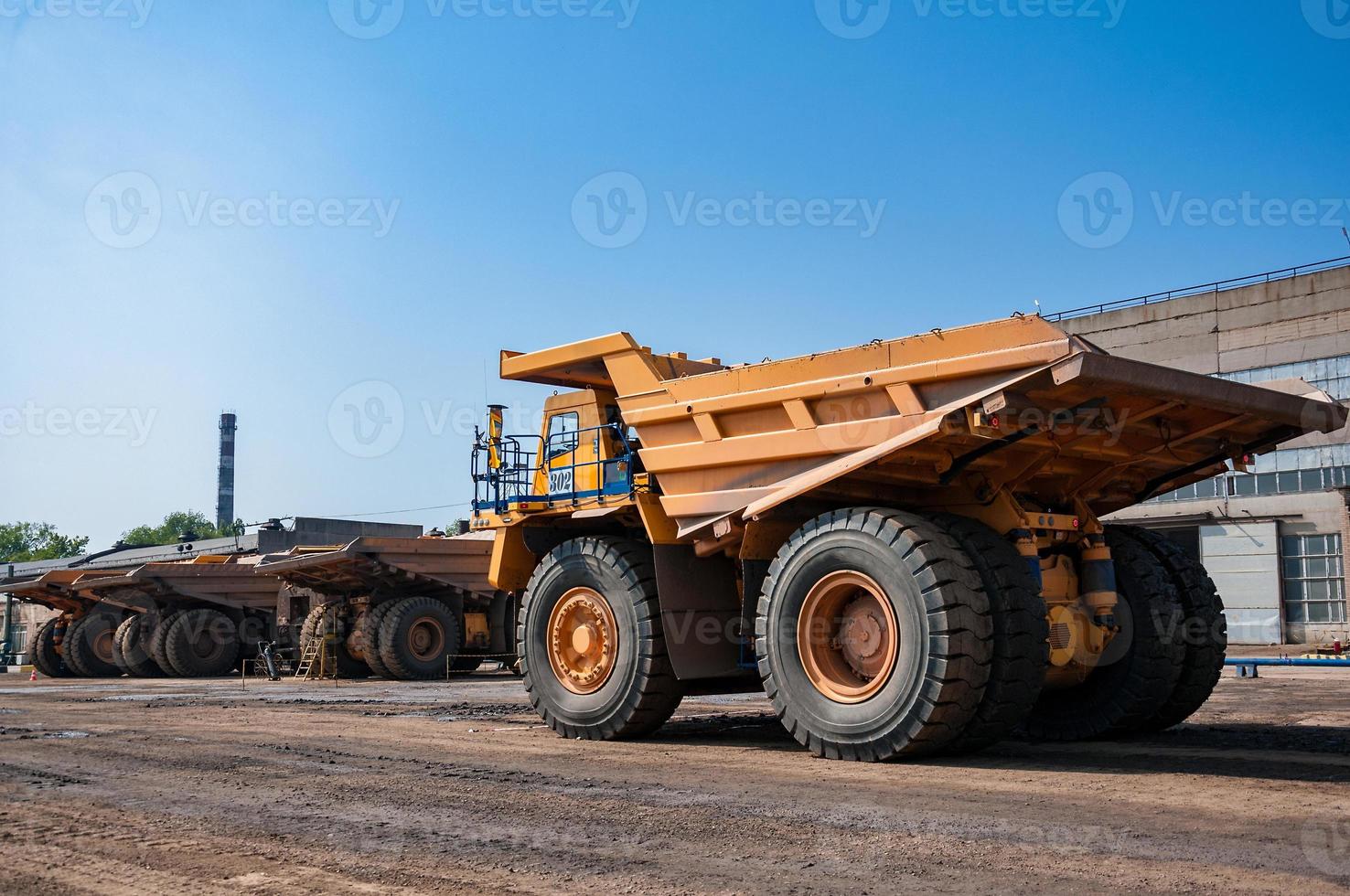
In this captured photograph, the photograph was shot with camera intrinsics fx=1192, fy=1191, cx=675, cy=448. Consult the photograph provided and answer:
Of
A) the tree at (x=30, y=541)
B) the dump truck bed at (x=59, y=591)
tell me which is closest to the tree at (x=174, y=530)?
the tree at (x=30, y=541)

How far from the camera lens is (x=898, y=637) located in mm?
8117

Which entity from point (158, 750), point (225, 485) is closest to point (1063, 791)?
point (158, 750)

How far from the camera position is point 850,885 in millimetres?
4594

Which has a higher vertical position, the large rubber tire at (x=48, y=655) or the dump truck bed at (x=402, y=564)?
the dump truck bed at (x=402, y=564)

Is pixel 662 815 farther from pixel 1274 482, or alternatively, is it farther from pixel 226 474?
pixel 226 474

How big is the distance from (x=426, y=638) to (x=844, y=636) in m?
16.3

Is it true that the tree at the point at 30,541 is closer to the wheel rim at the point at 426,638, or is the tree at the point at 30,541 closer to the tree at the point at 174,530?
the tree at the point at 174,530

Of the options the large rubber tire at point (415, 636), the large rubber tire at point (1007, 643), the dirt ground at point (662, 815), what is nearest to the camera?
the dirt ground at point (662, 815)

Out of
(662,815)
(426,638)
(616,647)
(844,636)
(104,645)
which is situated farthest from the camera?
(104,645)

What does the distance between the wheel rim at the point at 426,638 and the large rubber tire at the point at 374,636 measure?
0.63 m

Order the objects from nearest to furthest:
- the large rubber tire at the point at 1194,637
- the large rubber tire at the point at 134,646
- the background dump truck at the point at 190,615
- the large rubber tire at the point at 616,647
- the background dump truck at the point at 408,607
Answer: the large rubber tire at the point at 1194,637 → the large rubber tire at the point at 616,647 → the background dump truck at the point at 408,607 → the background dump truck at the point at 190,615 → the large rubber tire at the point at 134,646

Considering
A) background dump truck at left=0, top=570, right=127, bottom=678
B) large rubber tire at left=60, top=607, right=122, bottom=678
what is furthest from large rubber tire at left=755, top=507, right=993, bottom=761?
large rubber tire at left=60, top=607, right=122, bottom=678

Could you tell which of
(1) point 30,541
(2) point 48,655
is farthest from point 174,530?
(2) point 48,655

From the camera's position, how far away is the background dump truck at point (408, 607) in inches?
912
